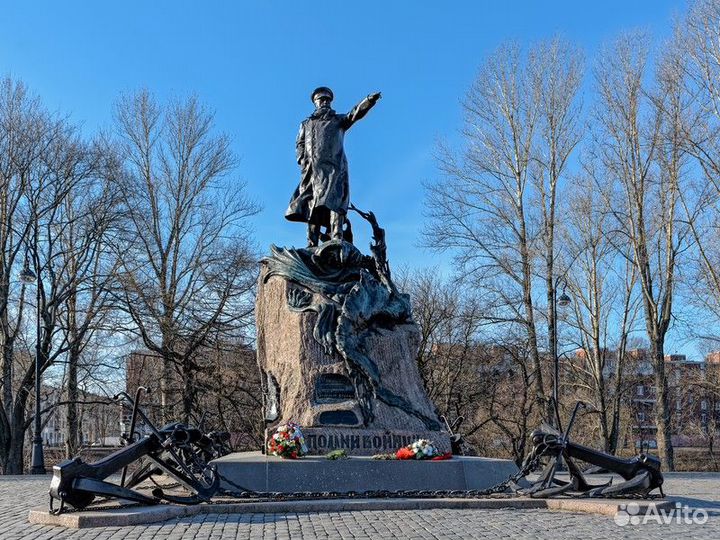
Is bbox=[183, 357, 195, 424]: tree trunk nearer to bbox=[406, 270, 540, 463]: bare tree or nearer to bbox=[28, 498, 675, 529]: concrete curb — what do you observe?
bbox=[406, 270, 540, 463]: bare tree

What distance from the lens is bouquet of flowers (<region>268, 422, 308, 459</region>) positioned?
10094 millimetres

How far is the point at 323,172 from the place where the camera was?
13594mm

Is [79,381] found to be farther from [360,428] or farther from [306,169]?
[360,428]

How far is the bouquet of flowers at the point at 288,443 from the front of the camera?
10094 mm

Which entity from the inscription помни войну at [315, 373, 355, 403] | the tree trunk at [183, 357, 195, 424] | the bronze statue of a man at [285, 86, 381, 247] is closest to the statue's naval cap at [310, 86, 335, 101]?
the bronze statue of a man at [285, 86, 381, 247]

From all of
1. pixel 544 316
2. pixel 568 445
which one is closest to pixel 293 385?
pixel 568 445

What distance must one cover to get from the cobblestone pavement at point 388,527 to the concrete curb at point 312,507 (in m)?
0.15

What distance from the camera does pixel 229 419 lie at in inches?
1001

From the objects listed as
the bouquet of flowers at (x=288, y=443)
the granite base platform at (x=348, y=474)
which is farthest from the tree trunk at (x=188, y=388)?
the granite base platform at (x=348, y=474)

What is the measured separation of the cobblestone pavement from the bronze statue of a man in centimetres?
623

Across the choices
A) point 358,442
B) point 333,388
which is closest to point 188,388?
point 333,388

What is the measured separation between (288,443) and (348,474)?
0.90 m

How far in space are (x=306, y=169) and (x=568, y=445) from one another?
22.7 feet

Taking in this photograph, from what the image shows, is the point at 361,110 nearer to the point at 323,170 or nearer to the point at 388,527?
the point at 323,170
